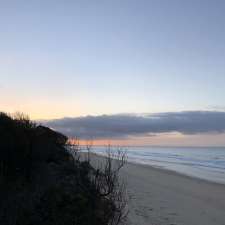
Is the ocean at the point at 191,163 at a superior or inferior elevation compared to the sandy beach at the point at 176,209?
inferior

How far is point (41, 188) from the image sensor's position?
7.51m

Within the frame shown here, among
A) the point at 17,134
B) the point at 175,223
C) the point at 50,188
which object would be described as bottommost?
the point at 175,223

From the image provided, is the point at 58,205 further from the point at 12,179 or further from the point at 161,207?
the point at 161,207

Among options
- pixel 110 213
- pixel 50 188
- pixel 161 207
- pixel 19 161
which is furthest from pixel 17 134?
pixel 161 207

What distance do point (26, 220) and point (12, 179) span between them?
160 cm

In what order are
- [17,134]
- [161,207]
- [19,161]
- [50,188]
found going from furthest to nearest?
[161,207], [17,134], [19,161], [50,188]

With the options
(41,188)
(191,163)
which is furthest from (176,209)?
(191,163)

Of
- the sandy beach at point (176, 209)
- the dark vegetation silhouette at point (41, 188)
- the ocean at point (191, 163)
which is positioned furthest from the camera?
the ocean at point (191, 163)

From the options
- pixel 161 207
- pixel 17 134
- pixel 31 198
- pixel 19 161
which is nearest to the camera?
pixel 31 198

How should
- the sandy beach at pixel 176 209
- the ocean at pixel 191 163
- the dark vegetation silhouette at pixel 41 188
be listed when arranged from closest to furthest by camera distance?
1. the dark vegetation silhouette at pixel 41 188
2. the sandy beach at pixel 176 209
3. the ocean at pixel 191 163

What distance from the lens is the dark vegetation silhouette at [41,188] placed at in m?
6.58

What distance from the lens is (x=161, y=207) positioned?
13.0 metres

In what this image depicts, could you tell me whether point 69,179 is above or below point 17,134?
below

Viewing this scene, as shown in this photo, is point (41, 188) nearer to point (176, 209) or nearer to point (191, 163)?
point (176, 209)
